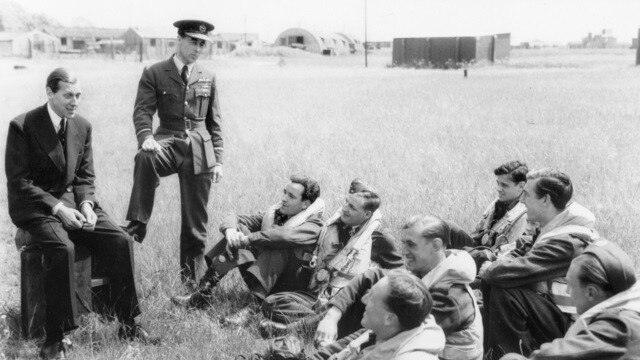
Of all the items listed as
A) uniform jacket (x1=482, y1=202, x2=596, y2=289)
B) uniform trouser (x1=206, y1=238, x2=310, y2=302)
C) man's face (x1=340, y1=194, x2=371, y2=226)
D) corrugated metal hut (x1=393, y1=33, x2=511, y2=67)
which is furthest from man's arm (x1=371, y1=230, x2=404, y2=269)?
corrugated metal hut (x1=393, y1=33, x2=511, y2=67)

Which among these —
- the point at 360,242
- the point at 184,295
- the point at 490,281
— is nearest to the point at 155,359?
the point at 184,295

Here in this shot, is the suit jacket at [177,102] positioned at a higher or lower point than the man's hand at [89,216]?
higher

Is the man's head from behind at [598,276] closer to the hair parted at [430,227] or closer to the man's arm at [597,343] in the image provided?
the man's arm at [597,343]

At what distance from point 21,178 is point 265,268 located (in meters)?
1.86

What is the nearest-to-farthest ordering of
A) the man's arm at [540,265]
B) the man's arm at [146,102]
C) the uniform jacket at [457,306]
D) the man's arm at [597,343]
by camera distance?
the man's arm at [597,343]
the uniform jacket at [457,306]
the man's arm at [540,265]
the man's arm at [146,102]

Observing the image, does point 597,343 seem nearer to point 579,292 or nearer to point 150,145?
point 579,292

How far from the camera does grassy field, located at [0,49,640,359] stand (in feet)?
16.9

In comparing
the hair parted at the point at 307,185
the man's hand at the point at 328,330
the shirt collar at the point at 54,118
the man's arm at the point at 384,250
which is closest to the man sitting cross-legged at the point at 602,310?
the man's hand at the point at 328,330

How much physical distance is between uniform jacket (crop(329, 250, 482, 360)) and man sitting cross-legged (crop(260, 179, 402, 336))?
1.03 metres

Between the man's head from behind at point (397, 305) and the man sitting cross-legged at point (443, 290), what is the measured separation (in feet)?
1.55

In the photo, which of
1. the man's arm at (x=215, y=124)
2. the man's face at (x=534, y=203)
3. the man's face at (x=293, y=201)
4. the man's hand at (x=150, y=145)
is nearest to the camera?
the man's face at (x=534, y=203)

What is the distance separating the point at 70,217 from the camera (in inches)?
181

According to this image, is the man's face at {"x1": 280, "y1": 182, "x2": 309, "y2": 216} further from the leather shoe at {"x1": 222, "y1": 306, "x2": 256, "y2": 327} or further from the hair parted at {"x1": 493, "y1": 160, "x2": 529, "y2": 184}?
the hair parted at {"x1": 493, "y1": 160, "x2": 529, "y2": 184}

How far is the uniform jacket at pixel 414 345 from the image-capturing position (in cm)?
328
